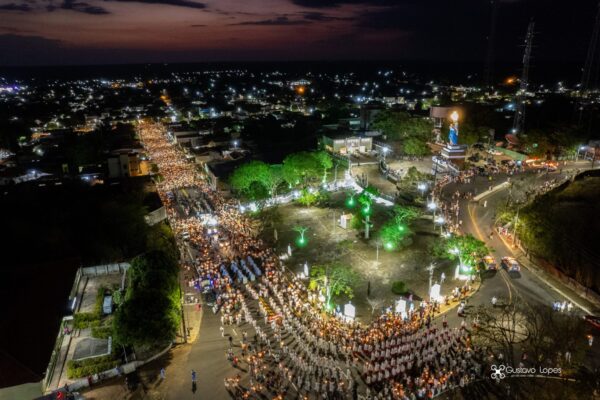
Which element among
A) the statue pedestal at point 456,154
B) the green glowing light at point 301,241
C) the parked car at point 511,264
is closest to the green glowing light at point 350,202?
the green glowing light at point 301,241

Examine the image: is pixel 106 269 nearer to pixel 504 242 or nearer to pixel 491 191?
pixel 504 242

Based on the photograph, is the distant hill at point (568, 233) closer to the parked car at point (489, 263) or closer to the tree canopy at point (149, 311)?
the parked car at point (489, 263)

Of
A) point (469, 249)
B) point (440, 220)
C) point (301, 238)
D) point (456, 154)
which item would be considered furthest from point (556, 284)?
point (456, 154)

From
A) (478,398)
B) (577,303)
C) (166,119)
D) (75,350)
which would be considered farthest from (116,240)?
(166,119)

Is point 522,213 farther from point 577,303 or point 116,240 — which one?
point 116,240

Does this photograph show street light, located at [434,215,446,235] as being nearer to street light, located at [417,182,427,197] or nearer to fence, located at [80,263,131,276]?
street light, located at [417,182,427,197]

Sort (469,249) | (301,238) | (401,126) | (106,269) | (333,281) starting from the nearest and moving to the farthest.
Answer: (333,281)
(469,249)
(106,269)
(301,238)
(401,126)
